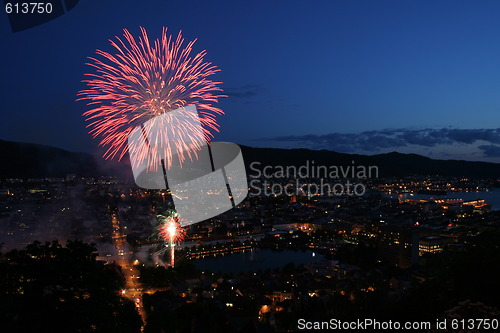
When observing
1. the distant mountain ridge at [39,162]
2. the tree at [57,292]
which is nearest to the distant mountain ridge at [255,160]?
the distant mountain ridge at [39,162]

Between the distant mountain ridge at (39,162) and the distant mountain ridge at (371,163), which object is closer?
the distant mountain ridge at (39,162)

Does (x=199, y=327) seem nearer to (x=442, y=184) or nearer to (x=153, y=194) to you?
(x=153, y=194)

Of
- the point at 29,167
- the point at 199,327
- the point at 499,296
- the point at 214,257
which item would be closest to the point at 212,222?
the point at 214,257

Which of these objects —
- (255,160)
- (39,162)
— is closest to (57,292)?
(39,162)

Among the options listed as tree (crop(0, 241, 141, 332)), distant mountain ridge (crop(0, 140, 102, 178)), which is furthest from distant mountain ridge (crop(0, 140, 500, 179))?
tree (crop(0, 241, 141, 332))

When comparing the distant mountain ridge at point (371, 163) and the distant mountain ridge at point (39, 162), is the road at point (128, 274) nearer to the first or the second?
the distant mountain ridge at point (39, 162)

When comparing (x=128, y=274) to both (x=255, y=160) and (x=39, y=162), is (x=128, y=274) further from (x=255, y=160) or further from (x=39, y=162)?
(x=255, y=160)

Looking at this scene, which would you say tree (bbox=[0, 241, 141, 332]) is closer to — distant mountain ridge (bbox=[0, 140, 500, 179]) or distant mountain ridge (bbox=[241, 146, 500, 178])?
distant mountain ridge (bbox=[0, 140, 500, 179])

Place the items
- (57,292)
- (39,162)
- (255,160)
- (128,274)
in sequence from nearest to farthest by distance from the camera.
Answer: (57,292) → (128,274) → (39,162) → (255,160)

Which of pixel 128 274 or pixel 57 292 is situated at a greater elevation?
pixel 57 292
